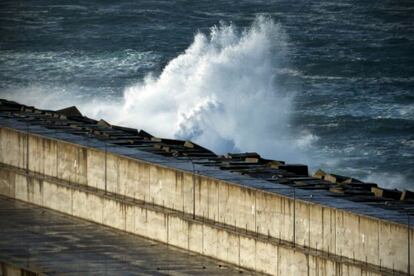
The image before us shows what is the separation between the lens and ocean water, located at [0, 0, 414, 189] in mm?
82562

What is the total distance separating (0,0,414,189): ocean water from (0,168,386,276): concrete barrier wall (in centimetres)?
1475

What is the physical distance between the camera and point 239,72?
308ft

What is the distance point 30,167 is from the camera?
6444 centimetres

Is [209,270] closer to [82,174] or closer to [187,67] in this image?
[82,174]

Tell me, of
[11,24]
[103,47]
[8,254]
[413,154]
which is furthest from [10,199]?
[11,24]

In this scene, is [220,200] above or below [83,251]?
above

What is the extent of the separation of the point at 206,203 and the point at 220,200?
534mm

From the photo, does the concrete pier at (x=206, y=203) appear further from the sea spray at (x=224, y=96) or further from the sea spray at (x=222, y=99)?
the sea spray at (x=224, y=96)

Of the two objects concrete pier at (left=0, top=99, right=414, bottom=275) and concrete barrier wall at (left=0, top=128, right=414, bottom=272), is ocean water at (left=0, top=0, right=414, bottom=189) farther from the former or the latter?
concrete barrier wall at (left=0, top=128, right=414, bottom=272)

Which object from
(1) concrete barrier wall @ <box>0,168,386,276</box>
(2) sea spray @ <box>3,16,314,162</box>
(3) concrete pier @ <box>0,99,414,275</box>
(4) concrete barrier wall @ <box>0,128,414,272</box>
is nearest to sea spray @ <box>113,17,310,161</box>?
(2) sea spray @ <box>3,16,314,162</box>

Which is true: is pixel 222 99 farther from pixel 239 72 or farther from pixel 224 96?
pixel 239 72

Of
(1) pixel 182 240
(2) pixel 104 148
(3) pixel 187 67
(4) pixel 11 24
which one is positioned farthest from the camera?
(4) pixel 11 24

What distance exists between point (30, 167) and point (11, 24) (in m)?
47.7

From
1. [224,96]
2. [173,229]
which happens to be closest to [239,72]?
[224,96]
